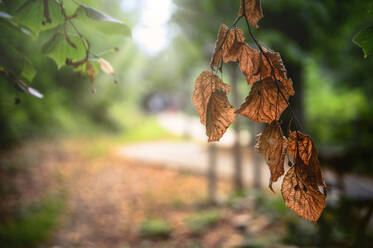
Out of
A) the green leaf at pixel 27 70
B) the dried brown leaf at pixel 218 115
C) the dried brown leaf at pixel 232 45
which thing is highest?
the green leaf at pixel 27 70

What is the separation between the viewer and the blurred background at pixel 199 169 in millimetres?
2686

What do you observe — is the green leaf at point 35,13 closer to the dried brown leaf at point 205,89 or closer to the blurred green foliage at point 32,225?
the dried brown leaf at point 205,89

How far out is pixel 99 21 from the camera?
2.73 ft

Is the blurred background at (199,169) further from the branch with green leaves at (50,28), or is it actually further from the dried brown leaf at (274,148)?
the dried brown leaf at (274,148)

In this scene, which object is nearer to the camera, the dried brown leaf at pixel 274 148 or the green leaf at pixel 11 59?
the dried brown leaf at pixel 274 148

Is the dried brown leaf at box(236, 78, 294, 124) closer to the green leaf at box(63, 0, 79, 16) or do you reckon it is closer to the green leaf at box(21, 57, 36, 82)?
the green leaf at box(63, 0, 79, 16)

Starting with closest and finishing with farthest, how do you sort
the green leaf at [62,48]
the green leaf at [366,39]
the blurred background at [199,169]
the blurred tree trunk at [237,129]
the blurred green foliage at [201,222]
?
the green leaf at [366,39] → the green leaf at [62,48] → the blurred background at [199,169] → the blurred green foliage at [201,222] → the blurred tree trunk at [237,129]

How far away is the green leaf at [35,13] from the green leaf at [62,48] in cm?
8

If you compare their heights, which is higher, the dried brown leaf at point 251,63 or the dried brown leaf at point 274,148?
the dried brown leaf at point 251,63

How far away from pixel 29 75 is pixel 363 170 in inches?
209

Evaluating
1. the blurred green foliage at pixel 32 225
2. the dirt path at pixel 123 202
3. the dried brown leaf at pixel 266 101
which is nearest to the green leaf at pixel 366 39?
the dried brown leaf at pixel 266 101

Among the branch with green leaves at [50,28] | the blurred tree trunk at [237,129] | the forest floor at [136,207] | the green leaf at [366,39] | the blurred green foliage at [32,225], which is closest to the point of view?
the green leaf at [366,39]

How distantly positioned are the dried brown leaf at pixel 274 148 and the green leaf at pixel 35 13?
2.35 ft

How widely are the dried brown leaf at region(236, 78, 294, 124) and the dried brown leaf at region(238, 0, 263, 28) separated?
0.46 ft
